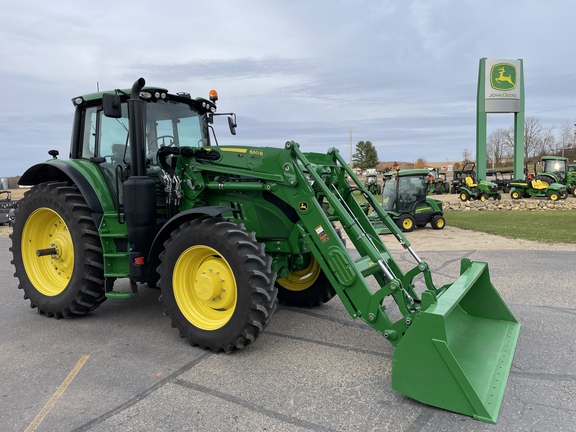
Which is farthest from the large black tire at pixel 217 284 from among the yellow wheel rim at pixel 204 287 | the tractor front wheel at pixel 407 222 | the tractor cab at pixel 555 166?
the tractor cab at pixel 555 166

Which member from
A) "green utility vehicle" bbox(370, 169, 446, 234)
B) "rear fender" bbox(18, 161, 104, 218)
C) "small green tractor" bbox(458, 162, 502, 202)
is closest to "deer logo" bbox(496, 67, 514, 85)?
"small green tractor" bbox(458, 162, 502, 202)

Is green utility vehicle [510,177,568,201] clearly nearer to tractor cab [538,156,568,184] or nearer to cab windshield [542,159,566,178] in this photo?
tractor cab [538,156,568,184]

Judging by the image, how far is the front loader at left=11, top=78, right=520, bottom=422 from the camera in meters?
3.46

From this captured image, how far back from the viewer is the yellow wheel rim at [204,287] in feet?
13.3

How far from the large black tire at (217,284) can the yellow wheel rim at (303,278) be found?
1365mm

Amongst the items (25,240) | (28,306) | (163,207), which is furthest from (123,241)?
(28,306)

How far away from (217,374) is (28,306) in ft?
11.6

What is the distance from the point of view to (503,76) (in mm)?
27609

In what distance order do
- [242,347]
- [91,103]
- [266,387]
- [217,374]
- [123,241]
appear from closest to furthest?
[266,387] → [217,374] → [242,347] → [123,241] → [91,103]

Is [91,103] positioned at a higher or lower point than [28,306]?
higher

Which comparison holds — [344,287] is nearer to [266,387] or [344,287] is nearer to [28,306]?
[266,387]

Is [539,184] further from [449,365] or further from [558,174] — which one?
[449,365]

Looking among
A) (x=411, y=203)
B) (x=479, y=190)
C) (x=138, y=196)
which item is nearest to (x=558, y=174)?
(x=479, y=190)

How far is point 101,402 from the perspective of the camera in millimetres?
3191
